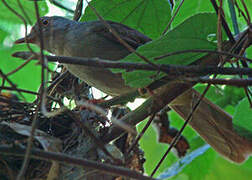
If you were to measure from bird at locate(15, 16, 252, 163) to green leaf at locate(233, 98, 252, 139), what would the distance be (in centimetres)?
26

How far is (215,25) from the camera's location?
2611 millimetres

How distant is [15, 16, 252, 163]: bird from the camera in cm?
369

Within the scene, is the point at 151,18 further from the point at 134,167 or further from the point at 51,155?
the point at 51,155

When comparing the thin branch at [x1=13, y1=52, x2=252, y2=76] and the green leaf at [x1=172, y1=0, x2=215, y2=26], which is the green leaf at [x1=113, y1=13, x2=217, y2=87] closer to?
the thin branch at [x1=13, y1=52, x2=252, y2=76]

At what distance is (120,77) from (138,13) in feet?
2.21

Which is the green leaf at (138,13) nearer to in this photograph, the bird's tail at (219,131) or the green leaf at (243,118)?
the bird's tail at (219,131)

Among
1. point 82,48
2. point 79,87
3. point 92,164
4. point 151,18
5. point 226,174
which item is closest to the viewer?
point 92,164

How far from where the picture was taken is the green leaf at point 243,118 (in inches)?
122

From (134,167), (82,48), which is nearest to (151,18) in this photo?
(82,48)

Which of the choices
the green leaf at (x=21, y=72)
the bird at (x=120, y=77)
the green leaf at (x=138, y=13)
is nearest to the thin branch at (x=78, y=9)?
the bird at (x=120, y=77)

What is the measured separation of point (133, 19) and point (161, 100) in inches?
54.0

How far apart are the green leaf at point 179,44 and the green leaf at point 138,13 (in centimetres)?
104

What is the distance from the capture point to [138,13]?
3.75m

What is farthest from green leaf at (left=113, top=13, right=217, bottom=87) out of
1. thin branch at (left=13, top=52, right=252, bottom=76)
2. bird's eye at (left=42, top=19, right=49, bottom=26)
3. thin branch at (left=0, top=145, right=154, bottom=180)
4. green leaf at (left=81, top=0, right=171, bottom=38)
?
bird's eye at (left=42, top=19, right=49, bottom=26)
